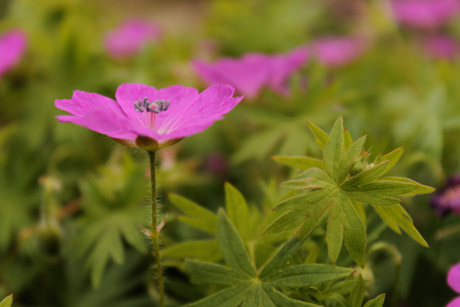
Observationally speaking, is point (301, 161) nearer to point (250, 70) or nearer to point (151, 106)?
point (151, 106)

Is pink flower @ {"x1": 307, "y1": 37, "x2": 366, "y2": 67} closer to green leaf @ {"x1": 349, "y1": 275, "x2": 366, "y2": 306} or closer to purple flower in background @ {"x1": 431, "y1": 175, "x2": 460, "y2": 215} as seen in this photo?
purple flower in background @ {"x1": 431, "y1": 175, "x2": 460, "y2": 215}

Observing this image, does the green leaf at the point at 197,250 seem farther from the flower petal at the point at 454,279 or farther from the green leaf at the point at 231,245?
the flower petal at the point at 454,279

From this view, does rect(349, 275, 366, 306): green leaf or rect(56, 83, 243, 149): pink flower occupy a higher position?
rect(56, 83, 243, 149): pink flower

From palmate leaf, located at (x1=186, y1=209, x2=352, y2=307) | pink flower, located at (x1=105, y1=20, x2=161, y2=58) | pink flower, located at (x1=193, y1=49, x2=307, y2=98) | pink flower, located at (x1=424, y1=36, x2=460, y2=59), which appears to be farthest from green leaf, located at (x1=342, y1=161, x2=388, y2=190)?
pink flower, located at (x1=424, y1=36, x2=460, y2=59)

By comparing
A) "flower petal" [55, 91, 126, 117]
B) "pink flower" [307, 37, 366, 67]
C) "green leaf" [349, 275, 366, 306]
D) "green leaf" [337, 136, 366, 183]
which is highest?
"flower petal" [55, 91, 126, 117]

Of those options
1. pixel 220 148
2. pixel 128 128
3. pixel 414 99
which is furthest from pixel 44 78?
pixel 414 99

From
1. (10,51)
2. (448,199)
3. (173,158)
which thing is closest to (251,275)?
(448,199)
